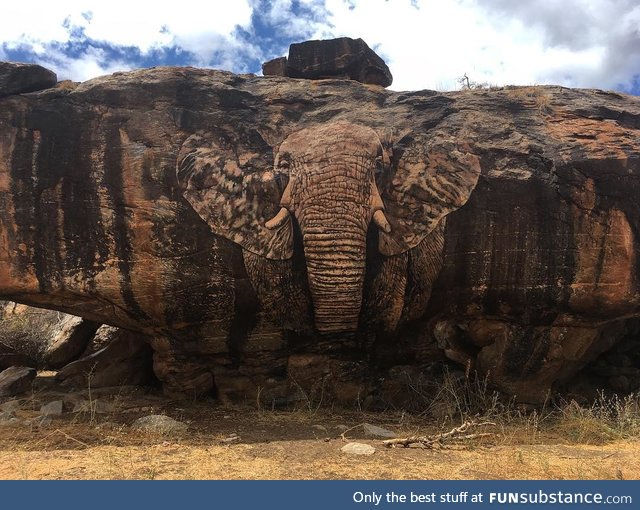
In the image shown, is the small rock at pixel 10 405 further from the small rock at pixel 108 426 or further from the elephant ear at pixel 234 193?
the elephant ear at pixel 234 193

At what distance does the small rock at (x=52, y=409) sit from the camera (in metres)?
6.70

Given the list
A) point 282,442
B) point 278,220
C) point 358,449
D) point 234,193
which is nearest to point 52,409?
point 282,442

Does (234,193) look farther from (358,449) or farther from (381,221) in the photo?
(358,449)

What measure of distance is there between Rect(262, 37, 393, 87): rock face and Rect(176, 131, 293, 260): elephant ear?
3.41m

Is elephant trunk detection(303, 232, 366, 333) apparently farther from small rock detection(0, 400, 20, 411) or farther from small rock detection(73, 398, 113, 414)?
small rock detection(0, 400, 20, 411)

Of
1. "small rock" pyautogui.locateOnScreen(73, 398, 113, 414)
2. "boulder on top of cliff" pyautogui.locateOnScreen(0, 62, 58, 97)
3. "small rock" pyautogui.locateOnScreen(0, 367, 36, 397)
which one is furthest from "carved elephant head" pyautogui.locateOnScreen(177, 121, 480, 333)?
"small rock" pyautogui.locateOnScreen(0, 367, 36, 397)

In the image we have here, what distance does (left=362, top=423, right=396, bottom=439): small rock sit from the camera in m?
5.97

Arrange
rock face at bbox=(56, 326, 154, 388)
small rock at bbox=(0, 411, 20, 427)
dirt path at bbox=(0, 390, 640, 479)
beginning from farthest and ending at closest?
rock face at bbox=(56, 326, 154, 388) < small rock at bbox=(0, 411, 20, 427) < dirt path at bbox=(0, 390, 640, 479)

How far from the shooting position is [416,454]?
5.34 meters

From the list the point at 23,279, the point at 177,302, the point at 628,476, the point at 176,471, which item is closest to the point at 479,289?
the point at 628,476

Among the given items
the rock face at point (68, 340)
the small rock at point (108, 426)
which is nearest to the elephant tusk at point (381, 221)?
the small rock at point (108, 426)

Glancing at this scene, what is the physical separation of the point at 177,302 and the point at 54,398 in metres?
2.39

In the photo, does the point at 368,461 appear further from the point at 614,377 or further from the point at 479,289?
the point at 614,377

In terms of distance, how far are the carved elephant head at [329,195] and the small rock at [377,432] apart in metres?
1.23
